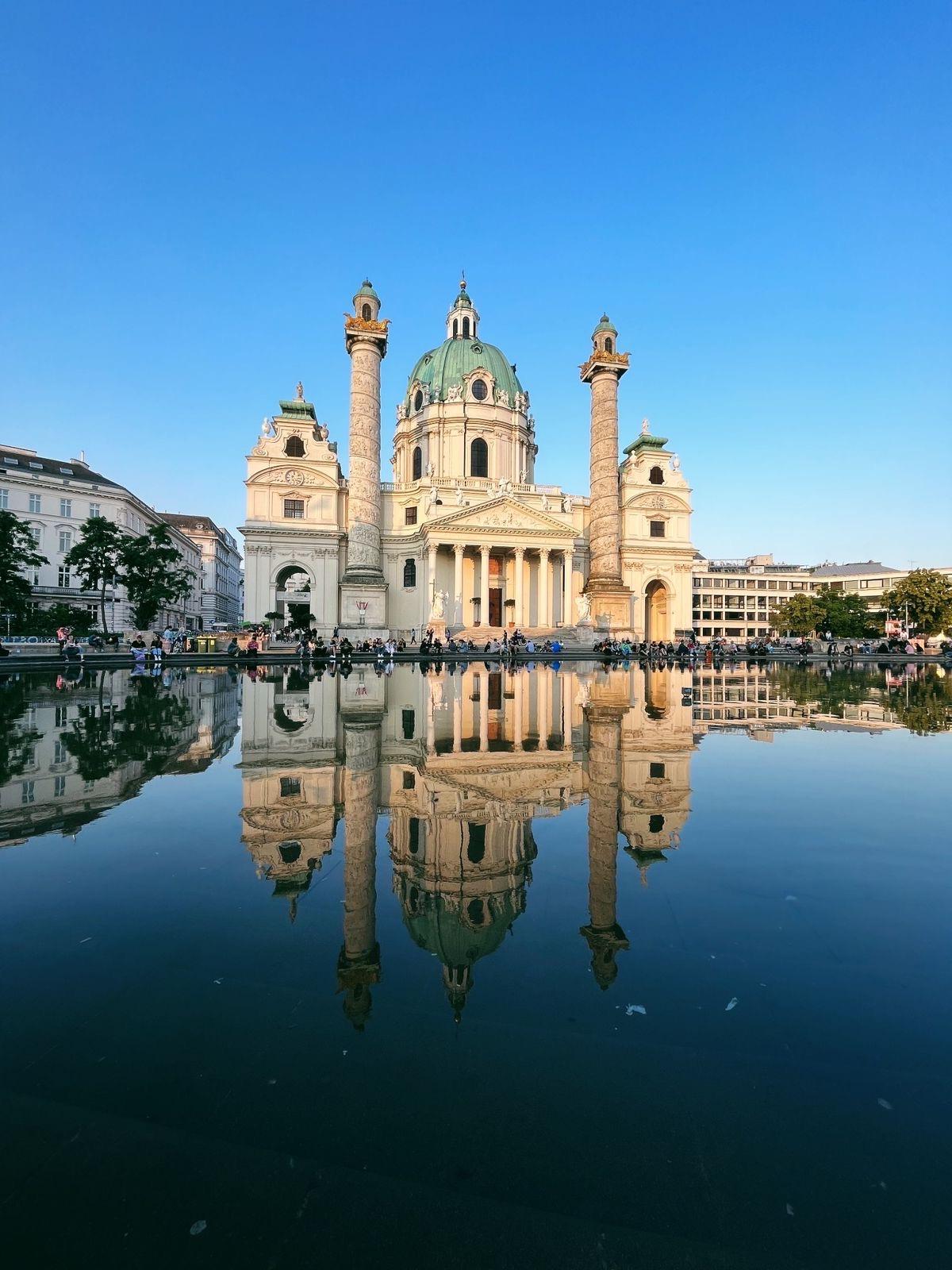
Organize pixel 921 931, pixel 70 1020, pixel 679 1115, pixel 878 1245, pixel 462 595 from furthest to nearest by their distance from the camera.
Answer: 1. pixel 462 595
2. pixel 921 931
3. pixel 70 1020
4. pixel 679 1115
5. pixel 878 1245

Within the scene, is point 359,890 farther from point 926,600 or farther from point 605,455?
point 926,600

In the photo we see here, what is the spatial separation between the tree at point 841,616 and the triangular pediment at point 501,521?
43.0 metres

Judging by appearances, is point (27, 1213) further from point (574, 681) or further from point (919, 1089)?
point (574, 681)

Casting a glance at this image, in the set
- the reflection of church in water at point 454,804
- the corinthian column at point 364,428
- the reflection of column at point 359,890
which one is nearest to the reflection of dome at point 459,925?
the reflection of church in water at point 454,804

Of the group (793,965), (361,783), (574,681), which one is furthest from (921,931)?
(574,681)

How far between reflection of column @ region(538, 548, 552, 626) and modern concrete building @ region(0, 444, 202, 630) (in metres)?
29.5

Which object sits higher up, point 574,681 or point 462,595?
point 462,595

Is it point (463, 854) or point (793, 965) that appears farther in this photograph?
point (463, 854)

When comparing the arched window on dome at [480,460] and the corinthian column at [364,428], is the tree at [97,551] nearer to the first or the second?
the corinthian column at [364,428]

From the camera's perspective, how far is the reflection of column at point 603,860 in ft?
10.4

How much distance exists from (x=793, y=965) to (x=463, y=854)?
2158mm

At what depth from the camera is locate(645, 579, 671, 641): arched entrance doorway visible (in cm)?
5862

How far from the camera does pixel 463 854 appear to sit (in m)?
4.46

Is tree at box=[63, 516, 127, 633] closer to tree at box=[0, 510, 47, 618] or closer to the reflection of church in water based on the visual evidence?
tree at box=[0, 510, 47, 618]
